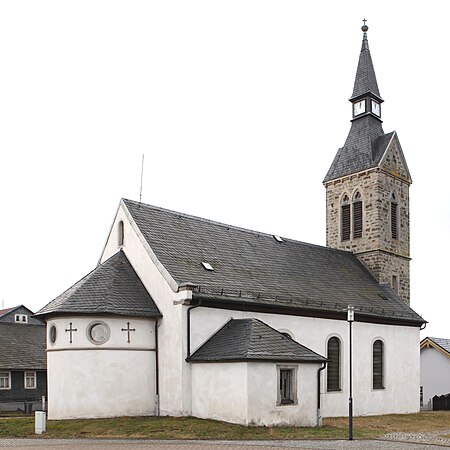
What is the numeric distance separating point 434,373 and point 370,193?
50.6 ft

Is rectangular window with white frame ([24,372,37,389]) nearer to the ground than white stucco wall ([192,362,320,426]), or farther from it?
nearer to the ground

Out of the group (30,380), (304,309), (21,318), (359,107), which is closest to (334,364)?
(304,309)

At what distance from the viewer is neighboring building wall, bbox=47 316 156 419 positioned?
81.6ft

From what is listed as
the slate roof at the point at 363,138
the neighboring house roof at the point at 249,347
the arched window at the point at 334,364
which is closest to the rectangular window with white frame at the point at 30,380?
the neighboring house roof at the point at 249,347

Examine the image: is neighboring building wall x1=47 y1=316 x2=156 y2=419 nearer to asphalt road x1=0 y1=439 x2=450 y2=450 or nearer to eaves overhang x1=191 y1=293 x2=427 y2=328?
eaves overhang x1=191 y1=293 x2=427 y2=328

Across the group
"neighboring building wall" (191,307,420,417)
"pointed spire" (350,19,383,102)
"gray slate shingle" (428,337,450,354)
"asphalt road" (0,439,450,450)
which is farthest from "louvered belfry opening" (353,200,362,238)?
"asphalt road" (0,439,450,450)

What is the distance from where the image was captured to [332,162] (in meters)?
43.3

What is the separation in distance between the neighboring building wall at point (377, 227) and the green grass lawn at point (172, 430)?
1490cm

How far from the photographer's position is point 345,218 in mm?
41562

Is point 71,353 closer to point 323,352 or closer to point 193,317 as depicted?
point 193,317

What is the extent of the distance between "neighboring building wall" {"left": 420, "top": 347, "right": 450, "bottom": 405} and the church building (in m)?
10.4

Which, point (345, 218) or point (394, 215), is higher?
point (394, 215)

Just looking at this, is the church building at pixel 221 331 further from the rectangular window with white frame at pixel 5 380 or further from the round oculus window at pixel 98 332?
the rectangular window with white frame at pixel 5 380

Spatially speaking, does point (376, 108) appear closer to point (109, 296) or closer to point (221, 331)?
point (221, 331)
